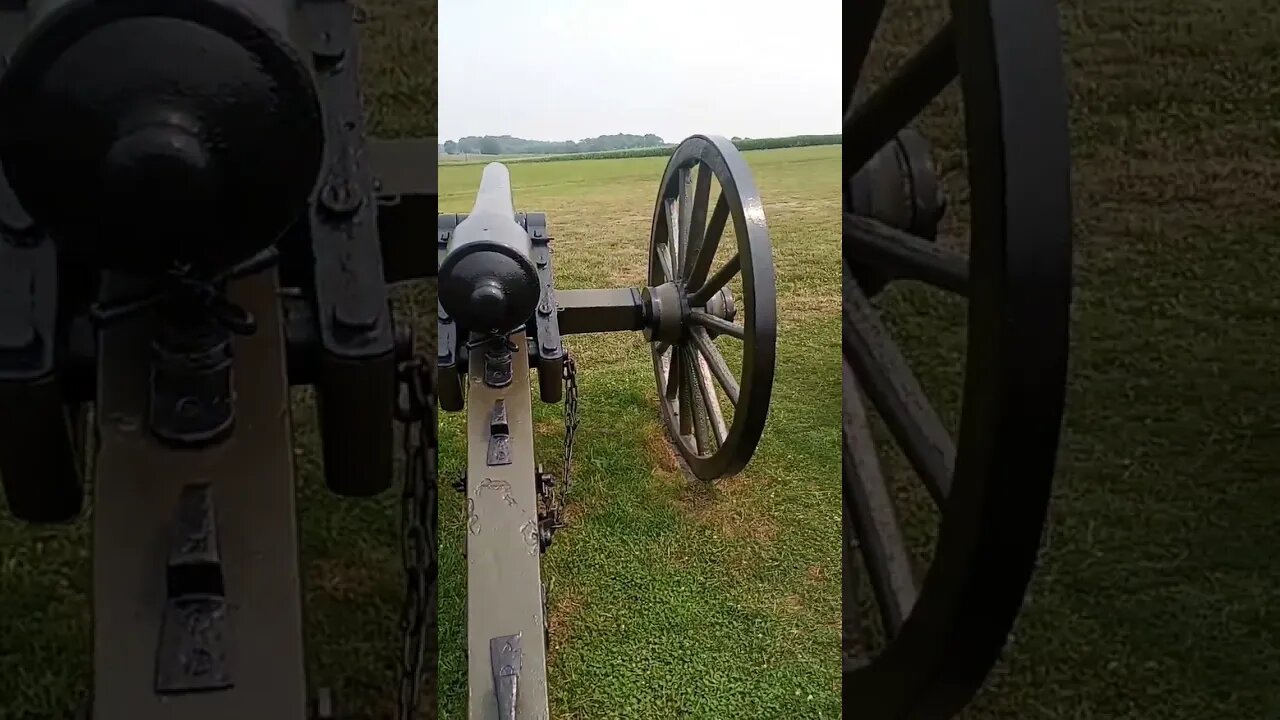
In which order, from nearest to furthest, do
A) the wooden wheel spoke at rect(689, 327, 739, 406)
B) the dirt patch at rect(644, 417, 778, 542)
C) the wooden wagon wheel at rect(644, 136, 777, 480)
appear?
the wooden wagon wheel at rect(644, 136, 777, 480) < the dirt patch at rect(644, 417, 778, 542) < the wooden wheel spoke at rect(689, 327, 739, 406)

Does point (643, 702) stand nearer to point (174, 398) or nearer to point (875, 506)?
point (875, 506)

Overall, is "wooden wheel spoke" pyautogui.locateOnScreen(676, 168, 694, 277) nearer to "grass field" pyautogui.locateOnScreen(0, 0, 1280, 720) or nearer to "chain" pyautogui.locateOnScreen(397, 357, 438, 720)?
"grass field" pyautogui.locateOnScreen(0, 0, 1280, 720)

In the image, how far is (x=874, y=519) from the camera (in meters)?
0.72

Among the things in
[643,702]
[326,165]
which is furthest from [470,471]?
[326,165]

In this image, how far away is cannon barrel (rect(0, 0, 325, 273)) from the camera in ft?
1.46

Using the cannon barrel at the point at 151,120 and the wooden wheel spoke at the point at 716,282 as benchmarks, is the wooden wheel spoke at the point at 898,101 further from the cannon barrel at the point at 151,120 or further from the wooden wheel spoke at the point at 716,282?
the wooden wheel spoke at the point at 716,282

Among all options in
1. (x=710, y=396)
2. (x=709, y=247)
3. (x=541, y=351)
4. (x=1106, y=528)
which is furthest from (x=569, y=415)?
(x=1106, y=528)

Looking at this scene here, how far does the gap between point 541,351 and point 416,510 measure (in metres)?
0.92

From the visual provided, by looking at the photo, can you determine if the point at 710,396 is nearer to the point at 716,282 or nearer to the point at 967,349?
the point at 716,282

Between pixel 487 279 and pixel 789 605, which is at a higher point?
pixel 487 279

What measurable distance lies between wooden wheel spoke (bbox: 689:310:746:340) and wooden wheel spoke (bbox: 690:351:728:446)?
0.07 m

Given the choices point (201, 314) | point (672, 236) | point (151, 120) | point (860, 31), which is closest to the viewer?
point (151, 120)

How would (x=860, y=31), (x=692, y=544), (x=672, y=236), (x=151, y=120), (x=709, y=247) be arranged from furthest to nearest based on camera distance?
(x=672, y=236), (x=709, y=247), (x=692, y=544), (x=860, y=31), (x=151, y=120)

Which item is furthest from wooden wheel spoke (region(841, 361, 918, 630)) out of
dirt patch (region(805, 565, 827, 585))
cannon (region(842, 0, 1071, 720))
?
dirt patch (region(805, 565, 827, 585))
